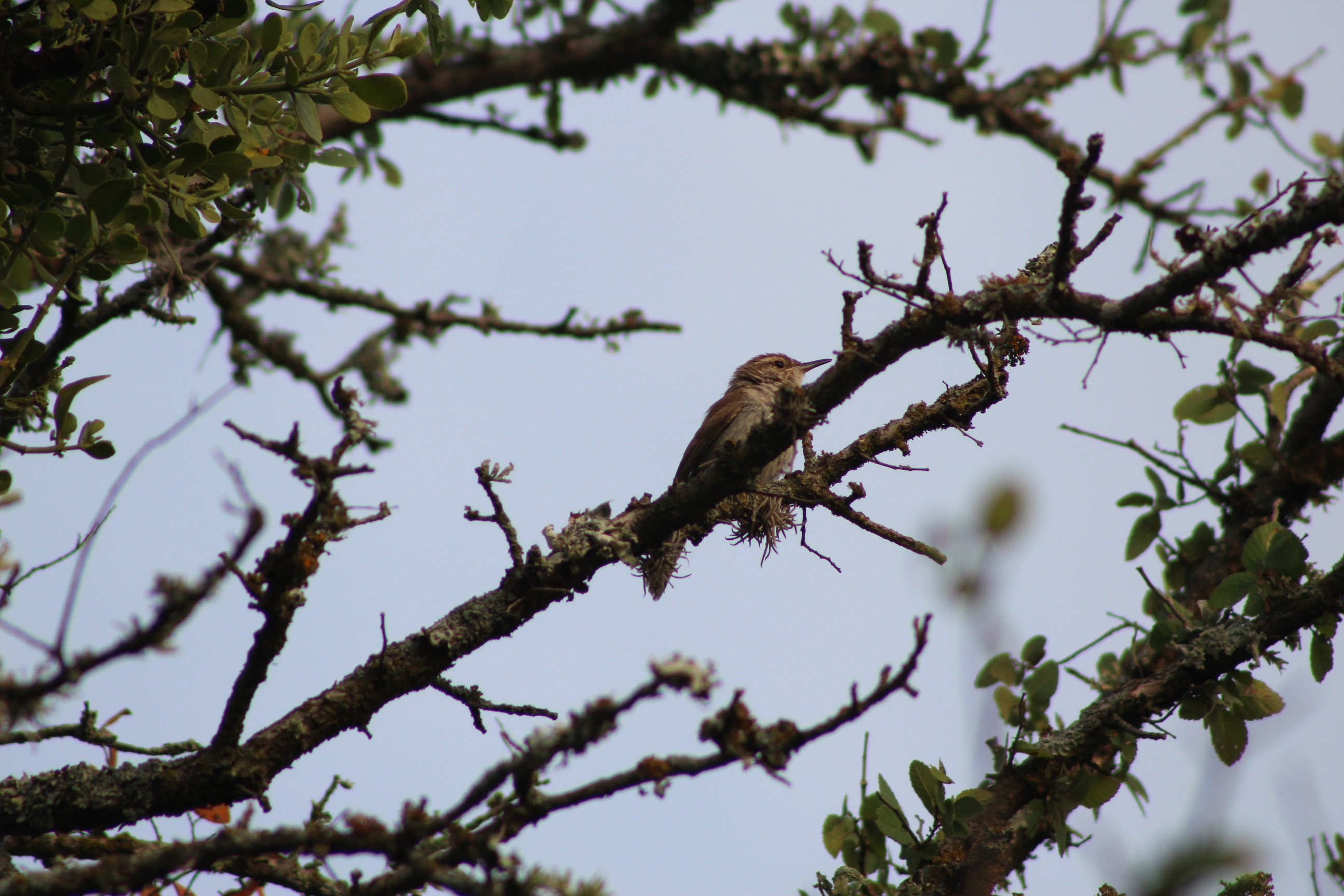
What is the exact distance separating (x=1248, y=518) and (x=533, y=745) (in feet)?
13.9

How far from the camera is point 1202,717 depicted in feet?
13.1

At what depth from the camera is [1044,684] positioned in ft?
14.6

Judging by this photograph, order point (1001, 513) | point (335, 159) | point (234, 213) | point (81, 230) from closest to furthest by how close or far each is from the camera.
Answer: point (1001, 513)
point (81, 230)
point (234, 213)
point (335, 159)

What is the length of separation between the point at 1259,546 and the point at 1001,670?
1256mm

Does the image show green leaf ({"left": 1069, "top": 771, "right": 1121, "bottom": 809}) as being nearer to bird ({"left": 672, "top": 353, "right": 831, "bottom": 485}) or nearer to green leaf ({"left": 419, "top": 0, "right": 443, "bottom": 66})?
bird ({"left": 672, "top": 353, "right": 831, "bottom": 485})

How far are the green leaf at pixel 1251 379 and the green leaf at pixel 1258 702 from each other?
1.39m

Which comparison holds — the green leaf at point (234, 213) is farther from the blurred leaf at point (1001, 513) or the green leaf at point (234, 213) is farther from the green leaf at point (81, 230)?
the blurred leaf at point (1001, 513)

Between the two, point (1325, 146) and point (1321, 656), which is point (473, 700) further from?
point (1325, 146)

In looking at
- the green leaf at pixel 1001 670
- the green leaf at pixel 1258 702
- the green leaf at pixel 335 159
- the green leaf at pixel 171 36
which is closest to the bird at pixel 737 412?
the green leaf at pixel 1001 670

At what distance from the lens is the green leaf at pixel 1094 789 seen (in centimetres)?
408

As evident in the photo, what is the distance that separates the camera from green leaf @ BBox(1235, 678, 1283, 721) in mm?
3848

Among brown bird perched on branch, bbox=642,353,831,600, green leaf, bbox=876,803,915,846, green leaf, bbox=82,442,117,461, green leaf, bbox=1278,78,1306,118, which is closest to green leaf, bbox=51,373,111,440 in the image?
green leaf, bbox=82,442,117,461

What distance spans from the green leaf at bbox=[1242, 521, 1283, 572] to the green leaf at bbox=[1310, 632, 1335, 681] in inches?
12.7

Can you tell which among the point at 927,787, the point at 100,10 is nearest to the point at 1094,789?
the point at 927,787
